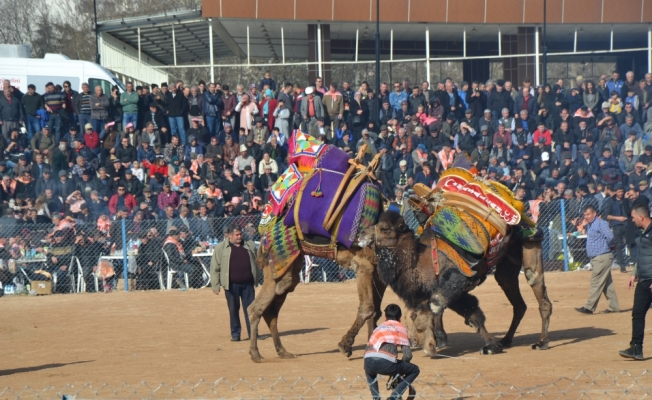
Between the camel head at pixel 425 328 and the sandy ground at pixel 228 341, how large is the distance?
206 millimetres

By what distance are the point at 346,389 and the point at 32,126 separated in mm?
16550

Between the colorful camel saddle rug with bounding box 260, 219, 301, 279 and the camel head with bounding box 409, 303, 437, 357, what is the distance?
1668mm

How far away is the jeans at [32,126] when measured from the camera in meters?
23.2

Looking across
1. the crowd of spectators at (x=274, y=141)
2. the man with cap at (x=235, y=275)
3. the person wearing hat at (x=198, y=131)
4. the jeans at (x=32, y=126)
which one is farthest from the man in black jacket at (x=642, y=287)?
the jeans at (x=32, y=126)

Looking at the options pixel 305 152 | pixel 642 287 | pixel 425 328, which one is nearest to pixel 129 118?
pixel 305 152

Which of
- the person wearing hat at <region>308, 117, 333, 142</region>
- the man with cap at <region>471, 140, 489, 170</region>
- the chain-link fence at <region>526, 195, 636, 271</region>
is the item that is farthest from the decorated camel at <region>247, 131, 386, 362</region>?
the man with cap at <region>471, 140, 489, 170</region>

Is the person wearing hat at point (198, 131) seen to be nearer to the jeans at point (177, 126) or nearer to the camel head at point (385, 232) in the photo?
the jeans at point (177, 126)

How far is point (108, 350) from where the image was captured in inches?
491

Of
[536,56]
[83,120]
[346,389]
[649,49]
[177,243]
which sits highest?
[649,49]

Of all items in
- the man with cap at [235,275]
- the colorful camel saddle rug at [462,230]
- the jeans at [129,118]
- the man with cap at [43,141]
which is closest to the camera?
the colorful camel saddle rug at [462,230]

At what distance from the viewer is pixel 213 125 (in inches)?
940

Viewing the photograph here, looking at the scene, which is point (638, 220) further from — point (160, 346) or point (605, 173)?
point (605, 173)

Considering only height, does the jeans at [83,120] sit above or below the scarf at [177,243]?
above

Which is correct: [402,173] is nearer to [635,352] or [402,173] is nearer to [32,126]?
[32,126]
